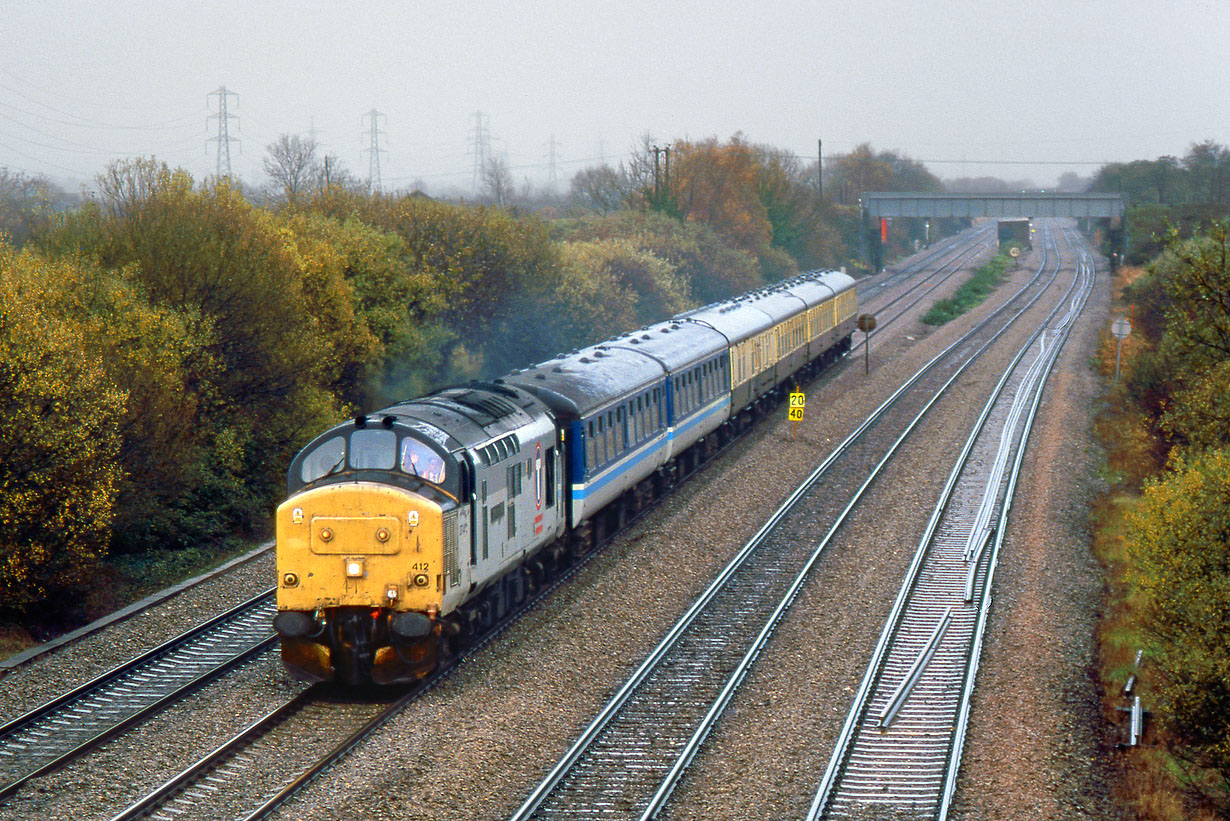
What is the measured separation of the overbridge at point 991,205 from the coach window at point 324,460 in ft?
304

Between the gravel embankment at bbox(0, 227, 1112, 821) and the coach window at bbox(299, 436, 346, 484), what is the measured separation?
2.92 meters

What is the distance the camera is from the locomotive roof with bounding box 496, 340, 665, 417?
2119 centimetres

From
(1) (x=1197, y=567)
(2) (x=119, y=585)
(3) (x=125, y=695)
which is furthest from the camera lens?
(2) (x=119, y=585)

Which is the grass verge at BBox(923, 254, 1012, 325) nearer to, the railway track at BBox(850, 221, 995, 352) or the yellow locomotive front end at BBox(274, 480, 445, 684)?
the railway track at BBox(850, 221, 995, 352)

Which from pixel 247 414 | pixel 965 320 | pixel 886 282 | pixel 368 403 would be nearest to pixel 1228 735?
pixel 247 414

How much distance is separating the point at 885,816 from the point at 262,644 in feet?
31.2

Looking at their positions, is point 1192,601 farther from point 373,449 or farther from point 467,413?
point 373,449

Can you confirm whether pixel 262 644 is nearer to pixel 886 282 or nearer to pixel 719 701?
pixel 719 701

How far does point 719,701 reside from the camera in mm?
15492

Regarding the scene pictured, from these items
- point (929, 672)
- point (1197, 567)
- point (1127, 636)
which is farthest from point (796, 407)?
point (1197, 567)

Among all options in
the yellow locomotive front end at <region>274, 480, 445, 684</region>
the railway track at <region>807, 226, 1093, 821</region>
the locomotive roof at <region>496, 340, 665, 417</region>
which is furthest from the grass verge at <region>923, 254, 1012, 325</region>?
the yellow locomotive front end at <region>274, 480, 445, 684</region>

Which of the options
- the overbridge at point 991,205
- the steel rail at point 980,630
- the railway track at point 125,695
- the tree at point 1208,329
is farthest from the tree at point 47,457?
the overbridge at point 991,205

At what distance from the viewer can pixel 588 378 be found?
23.0 m

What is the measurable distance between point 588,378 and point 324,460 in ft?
26.6
